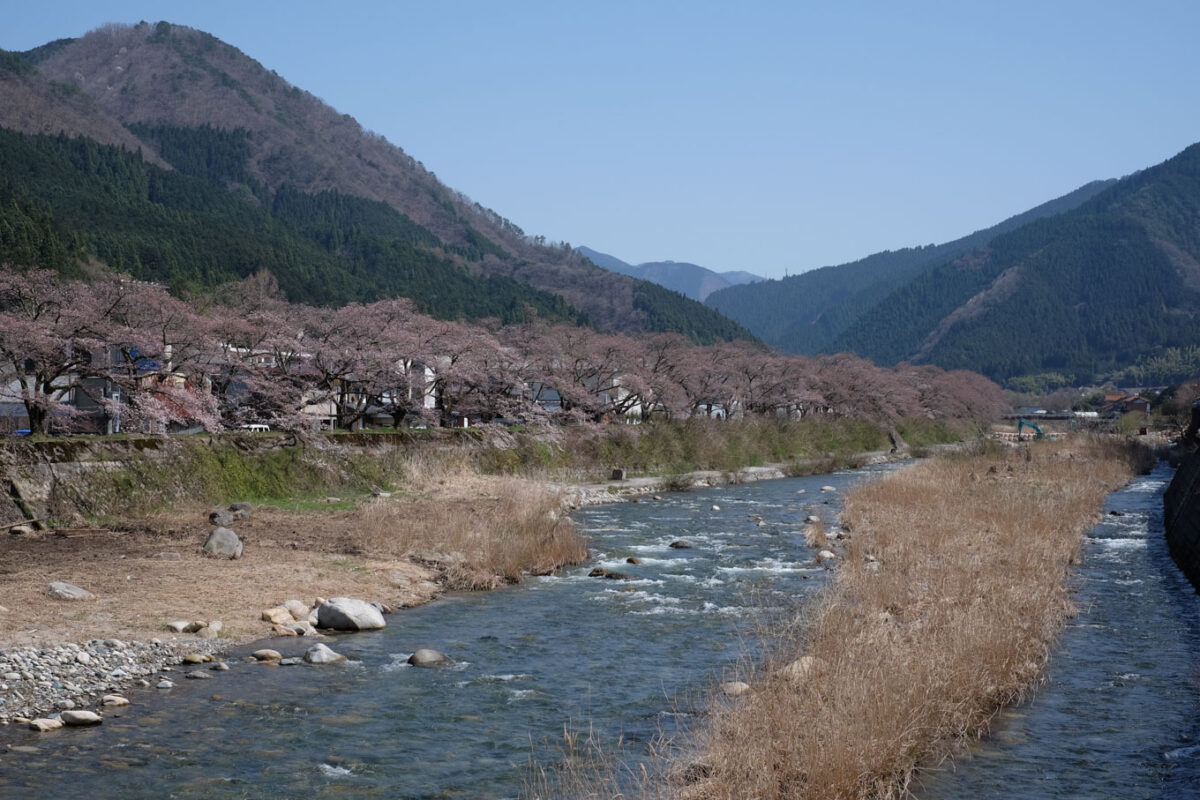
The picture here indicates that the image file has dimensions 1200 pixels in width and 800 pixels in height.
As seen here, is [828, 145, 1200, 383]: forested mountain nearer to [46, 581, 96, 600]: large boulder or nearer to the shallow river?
the shallow river

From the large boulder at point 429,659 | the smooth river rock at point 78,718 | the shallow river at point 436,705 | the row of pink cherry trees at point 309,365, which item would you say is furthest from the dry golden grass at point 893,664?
the row of pink cherry trees at point 309,365

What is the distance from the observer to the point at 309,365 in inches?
1432

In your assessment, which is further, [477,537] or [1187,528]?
[1187,528]

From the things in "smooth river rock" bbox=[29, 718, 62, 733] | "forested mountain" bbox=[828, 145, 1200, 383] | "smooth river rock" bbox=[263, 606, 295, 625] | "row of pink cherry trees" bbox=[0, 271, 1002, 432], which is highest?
"forested mountain" bbox=[828, 145, 1200, 383]

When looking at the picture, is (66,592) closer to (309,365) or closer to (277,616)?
(277,616)

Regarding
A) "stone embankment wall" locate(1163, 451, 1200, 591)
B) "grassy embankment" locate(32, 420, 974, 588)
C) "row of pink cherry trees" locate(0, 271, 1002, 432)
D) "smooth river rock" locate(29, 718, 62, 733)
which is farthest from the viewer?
"row of pink cherry trees" locate(0, 271, 1002, 432)

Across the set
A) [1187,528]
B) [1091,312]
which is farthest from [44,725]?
[1091,312]

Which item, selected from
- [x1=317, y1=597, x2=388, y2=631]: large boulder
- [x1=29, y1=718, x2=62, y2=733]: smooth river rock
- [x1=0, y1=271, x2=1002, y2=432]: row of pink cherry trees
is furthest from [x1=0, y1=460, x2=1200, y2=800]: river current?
[x1=0, y1=271, x2=1002, y2=432]: row of pink cherry trees

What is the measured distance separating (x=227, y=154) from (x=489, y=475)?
14519 centimetres

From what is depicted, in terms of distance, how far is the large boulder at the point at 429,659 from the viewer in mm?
11606

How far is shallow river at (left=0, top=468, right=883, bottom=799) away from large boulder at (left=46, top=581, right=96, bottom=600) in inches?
119

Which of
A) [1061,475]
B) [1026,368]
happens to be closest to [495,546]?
[1061,475]

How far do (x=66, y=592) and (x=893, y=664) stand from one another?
10.7 meters

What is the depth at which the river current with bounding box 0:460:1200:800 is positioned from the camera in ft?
26.5
